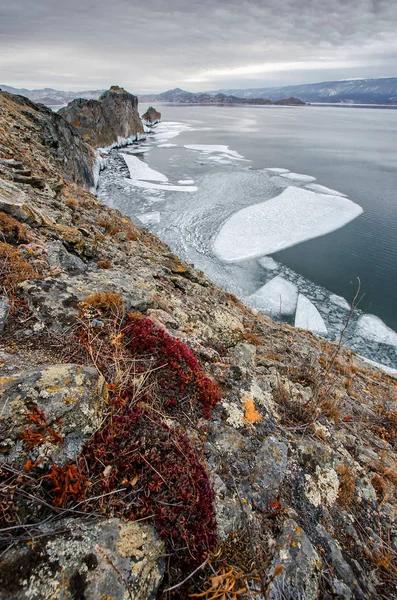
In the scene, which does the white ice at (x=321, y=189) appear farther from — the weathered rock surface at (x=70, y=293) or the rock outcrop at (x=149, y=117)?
the rock outcrop at (x=149, y=117)

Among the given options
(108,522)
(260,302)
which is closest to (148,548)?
(108,522)

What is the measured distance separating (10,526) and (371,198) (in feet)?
108

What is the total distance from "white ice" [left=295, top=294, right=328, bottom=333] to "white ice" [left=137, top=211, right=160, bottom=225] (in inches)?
498

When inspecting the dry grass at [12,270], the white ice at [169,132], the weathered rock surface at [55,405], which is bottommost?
the weathered rock surface at [55,405]

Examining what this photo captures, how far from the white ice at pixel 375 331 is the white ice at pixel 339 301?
85 centimetres

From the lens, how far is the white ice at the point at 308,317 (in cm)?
1156

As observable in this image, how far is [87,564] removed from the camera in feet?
4.84

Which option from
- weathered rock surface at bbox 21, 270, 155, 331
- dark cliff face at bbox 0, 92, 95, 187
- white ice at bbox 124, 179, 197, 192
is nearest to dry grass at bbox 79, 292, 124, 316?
weathered rock surface at bbox 21, 270, 155, 331

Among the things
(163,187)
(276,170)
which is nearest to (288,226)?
(163,187)

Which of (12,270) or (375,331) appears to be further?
(375,331)

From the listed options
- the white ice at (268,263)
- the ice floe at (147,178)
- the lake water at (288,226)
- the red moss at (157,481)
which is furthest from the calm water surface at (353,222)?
the red moss at (157,481)

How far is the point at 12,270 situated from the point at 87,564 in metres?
3.08

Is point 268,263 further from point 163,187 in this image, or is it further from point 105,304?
point 163,187

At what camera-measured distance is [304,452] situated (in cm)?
290
